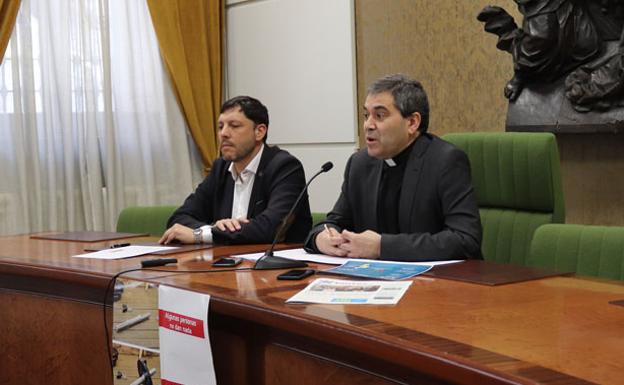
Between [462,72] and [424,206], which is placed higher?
[462,72]

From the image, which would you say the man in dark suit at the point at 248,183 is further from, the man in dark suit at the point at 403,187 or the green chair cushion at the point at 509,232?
the green chair cushion at the point at 509,232

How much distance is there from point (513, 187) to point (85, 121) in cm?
316

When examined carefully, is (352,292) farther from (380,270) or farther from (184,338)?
(184,338)

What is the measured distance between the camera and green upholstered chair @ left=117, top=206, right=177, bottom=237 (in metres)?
3.88

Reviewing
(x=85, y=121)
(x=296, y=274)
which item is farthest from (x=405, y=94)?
(x=85, y=121)

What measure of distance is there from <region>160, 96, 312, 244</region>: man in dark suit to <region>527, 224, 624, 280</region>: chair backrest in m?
1.04

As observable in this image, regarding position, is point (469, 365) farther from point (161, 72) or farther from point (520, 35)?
point (161, 72)

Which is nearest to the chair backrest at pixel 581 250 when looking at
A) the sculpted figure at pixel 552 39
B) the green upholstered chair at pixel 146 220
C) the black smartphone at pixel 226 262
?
the black smartphone at pixel 226 262

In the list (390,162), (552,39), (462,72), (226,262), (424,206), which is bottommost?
(226,262)

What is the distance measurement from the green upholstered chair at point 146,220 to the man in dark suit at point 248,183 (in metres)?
0.21

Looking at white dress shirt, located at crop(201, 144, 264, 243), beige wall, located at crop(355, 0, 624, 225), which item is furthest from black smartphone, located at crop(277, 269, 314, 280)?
beige wall, located at crop(355, 0, 624, 225)

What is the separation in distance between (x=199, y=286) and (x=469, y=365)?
976 millimetres

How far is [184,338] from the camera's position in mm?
2131

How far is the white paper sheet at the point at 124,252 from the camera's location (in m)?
2.84
